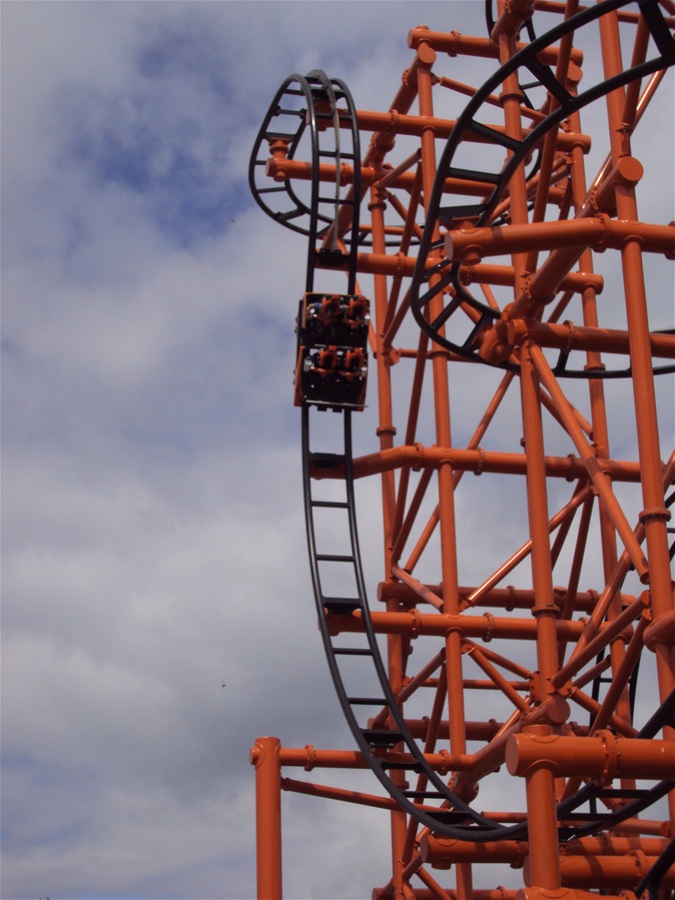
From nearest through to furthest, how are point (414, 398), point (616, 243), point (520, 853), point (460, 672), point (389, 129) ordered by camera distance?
point (616, 243)
point (520, 853)
point (460, 672)
point (414, 398)
point (389, 129)

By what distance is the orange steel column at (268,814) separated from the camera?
8938 mm

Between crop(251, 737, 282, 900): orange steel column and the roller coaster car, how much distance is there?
261 cm

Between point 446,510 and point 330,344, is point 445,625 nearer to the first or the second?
point 446,510

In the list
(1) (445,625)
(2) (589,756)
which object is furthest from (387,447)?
(2) (589,756)

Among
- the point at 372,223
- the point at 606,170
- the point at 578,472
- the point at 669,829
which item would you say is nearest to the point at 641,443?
the point at 606,170

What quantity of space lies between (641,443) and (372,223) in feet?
19.3

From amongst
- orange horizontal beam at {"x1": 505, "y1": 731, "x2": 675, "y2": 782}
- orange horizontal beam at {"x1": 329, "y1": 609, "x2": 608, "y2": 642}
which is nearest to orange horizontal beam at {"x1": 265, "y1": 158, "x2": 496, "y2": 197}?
orange horizontal beam at {"x1": 329, "y1": 609, "x2": 608, "y2": 642}

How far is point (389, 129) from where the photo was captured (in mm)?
11477

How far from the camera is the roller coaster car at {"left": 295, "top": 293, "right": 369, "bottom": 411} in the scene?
9.96 metres

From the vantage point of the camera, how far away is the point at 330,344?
10.0 m

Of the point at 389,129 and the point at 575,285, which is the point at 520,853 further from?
the point at 389,129

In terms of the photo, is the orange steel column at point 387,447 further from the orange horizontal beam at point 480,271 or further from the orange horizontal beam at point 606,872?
the orange horizontal beam at point 606,872

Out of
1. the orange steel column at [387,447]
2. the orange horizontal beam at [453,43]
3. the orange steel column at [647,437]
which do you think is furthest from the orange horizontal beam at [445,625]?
the orange horizontal beam at [453,43]

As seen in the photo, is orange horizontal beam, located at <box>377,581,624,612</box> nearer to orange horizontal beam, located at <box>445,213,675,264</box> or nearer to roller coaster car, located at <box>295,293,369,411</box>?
roller coaster car, located at <box>295,293,369,411</box>
